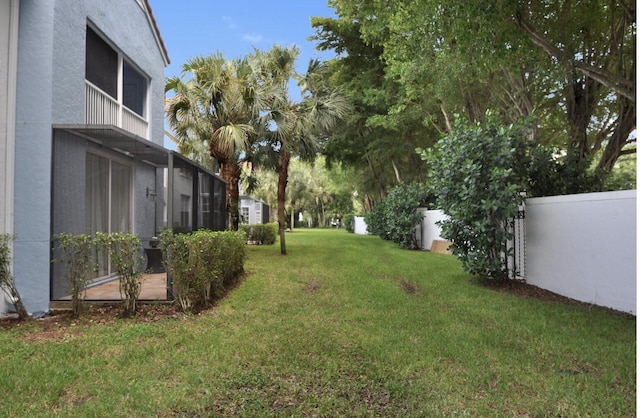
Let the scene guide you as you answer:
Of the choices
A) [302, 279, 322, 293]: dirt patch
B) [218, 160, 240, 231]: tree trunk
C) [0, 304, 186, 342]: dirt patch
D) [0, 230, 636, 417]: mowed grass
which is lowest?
[0, 230, 636, 417]: mowed grass

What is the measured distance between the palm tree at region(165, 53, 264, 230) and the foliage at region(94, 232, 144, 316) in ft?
20.4

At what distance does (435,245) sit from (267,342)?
40.4 feet

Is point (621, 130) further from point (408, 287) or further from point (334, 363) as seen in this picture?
point (334, 363)

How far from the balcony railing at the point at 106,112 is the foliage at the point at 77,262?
2.61m

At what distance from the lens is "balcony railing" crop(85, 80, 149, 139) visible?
6918 millimetres

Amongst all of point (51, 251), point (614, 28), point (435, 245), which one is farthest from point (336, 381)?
point (435, 245)

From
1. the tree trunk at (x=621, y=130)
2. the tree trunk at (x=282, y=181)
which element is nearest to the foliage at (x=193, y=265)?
the tree trunk at (x=282, y=181)

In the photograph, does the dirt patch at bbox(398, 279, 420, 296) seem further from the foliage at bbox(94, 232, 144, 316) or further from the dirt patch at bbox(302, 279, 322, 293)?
the foliage at bbox(94, 232, 144, 316)

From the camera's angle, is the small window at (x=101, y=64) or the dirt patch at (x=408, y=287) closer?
the small window at (x=101, y=64)

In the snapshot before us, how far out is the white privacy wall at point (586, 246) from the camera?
17.9 feet

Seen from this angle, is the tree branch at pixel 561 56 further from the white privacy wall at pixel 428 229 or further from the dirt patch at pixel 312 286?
the white privacy wall at pixel 428 229

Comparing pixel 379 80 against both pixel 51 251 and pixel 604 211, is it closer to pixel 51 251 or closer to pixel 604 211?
pixel 604 211

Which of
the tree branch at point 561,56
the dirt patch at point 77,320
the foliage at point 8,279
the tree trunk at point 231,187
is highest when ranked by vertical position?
the tree branch at point 561,56

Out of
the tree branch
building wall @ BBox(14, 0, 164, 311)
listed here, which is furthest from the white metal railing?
the tree branch
